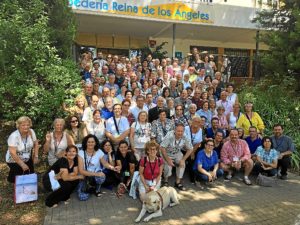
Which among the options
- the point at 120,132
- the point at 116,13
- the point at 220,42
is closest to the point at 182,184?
the point at 120,132

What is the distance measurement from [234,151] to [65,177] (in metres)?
3.66

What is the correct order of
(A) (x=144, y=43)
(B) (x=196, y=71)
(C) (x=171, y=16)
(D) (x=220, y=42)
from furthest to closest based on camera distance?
(D) (x=220, y=42) → (A) (x=144, y=43) → (C) (x=171, y=16) → (B) (x=196, y=71)

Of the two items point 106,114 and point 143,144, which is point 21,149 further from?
point 143,144

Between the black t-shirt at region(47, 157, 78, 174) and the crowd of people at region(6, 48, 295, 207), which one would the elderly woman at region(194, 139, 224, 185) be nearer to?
the crowd of people at region(6, 48, 295, 207)

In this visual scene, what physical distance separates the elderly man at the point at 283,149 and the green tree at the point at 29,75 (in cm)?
485

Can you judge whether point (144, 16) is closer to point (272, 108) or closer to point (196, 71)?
point (196, 71)

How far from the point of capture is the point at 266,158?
268 inches

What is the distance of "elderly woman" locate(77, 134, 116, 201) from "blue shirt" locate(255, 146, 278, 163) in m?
3.40

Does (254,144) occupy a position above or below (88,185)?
above

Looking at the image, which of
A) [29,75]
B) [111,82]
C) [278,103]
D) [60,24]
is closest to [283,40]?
[278,103]

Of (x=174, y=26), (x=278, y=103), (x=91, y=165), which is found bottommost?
(x=91, y=165)

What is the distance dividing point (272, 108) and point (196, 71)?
3120mm

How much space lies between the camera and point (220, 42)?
61.6 ft

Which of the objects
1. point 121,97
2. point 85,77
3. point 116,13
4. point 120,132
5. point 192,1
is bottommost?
point 120,132
